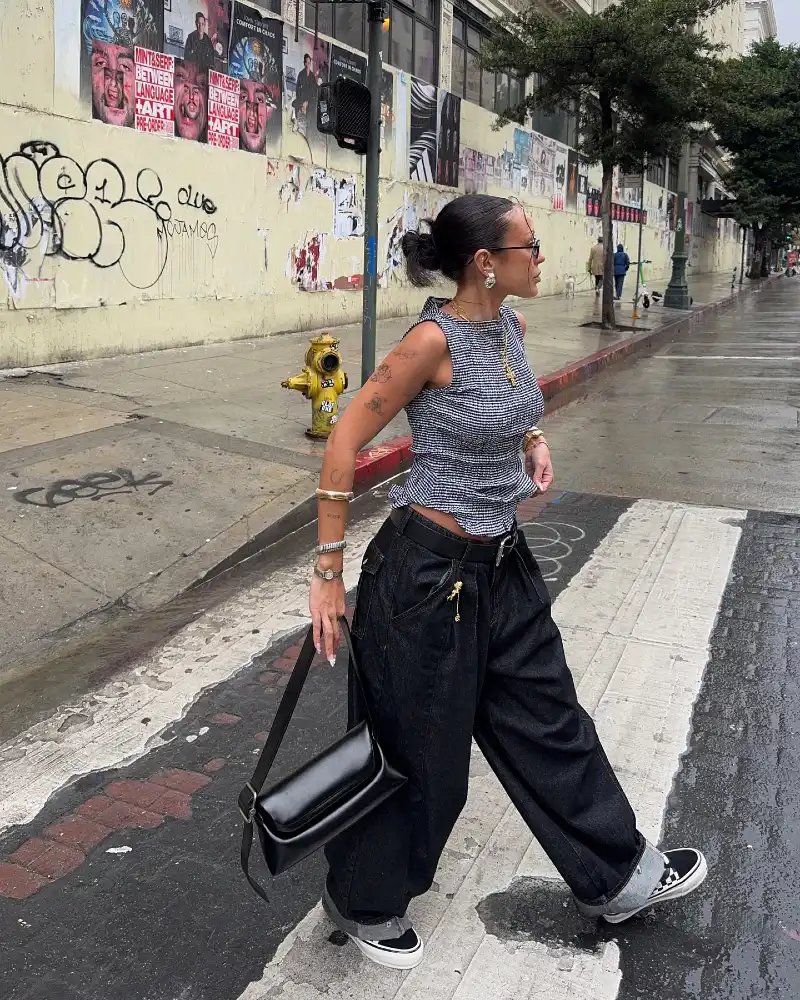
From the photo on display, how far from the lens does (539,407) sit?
252cm

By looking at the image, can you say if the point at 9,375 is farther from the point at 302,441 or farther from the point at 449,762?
the point at 449,762

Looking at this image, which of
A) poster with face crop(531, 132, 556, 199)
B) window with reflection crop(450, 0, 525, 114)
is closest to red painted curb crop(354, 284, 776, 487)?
poster with face crop(531, 132, 556, 199)

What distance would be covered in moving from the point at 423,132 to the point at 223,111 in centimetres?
715

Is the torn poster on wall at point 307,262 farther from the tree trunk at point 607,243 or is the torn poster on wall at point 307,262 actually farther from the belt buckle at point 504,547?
the belt buckle at point 504,547

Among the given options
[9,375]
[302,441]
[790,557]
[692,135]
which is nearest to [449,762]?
[790,557]

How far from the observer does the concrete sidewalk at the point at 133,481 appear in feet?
16.4

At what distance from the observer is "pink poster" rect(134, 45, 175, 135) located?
11.2m

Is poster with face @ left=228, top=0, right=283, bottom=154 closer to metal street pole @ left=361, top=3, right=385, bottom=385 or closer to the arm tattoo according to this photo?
metal street pole @ left=361, top=3, right=385, bottom=385

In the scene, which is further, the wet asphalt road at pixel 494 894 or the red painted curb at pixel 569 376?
the red painted curb at pixel 569 376

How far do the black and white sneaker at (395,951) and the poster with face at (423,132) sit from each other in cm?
1780

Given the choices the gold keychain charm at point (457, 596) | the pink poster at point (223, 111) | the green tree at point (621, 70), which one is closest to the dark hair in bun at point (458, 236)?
the gold keychain charm at point (457, 596)

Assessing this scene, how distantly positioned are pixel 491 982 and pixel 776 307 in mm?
31929

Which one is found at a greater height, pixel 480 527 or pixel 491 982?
pixel 480 527

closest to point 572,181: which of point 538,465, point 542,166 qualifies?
point 542,166
